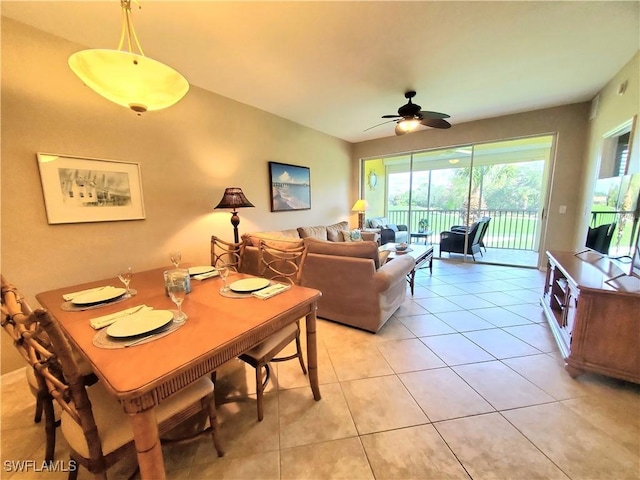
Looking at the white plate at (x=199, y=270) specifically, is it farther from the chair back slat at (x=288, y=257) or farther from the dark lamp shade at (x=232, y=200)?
the dark lamp shade at (x=232, y=200)

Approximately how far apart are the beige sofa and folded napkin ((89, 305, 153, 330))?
1181 mm

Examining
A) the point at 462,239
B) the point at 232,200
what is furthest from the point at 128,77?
the point at 462,239

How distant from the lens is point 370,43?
2.24 metres

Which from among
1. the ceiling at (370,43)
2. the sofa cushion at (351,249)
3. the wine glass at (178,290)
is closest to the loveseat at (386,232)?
the ceiling at (370,43)

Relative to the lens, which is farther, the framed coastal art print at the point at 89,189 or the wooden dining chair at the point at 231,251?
the wooden dining chair at the point at 231,251

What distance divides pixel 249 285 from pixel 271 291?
6.6 inches

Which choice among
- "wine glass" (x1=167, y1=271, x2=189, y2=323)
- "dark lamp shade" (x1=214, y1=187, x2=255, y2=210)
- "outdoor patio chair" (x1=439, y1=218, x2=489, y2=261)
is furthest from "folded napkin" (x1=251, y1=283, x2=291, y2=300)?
"outdoor patio chair" (x1=439, y1=218, x2=489, y2=261)

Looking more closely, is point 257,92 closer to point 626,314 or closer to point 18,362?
point 18,362

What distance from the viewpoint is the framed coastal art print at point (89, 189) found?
2049mm

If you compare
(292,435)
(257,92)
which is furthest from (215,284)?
(257,92)

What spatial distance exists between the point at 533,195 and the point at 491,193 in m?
0.84

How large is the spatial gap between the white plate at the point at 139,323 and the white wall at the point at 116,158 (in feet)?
5.23

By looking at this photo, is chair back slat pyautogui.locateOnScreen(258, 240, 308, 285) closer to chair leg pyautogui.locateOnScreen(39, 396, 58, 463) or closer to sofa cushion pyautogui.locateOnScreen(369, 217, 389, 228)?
chair leg pyautogui.locateOnScreen(39, 396, 58, 463)

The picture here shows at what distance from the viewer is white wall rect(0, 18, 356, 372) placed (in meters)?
1.90
